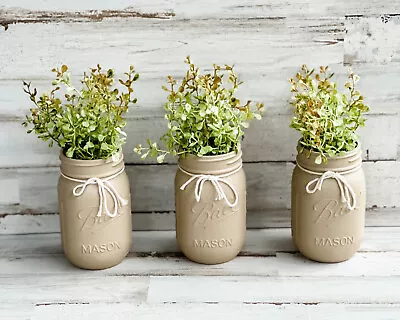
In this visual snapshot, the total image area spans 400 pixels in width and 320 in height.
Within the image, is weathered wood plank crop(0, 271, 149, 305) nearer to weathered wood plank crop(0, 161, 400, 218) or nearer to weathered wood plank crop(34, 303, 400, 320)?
weathered wood plank crop(34, 303, 400, 320)

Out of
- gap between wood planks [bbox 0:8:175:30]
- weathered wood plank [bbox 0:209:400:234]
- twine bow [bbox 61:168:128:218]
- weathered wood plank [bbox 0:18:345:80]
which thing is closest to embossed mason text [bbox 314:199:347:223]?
weathered wood plank [bbox 0:209:400:234]

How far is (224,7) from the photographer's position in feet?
4.91

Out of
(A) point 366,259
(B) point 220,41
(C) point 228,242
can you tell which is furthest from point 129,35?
(A) point 366,259

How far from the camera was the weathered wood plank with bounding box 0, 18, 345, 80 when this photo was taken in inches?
59.4

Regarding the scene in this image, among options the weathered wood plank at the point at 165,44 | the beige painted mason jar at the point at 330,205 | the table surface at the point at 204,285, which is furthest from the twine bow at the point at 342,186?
the weathered wood plank at the point at 165,44

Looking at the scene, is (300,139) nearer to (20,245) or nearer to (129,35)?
(129,35)

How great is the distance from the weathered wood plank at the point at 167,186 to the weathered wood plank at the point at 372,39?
25cm

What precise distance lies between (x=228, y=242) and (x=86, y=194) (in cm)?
33

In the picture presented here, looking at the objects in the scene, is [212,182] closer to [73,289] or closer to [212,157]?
[212,157]

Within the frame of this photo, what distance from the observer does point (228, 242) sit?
1.47 metres

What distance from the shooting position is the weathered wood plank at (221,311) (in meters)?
1.30

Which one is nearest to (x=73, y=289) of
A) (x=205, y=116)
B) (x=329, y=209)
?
(x=205, y=116)

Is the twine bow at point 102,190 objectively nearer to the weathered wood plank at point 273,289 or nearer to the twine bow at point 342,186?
the weathered wood plank at point 273,289

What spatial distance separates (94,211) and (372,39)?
2.39 ft
